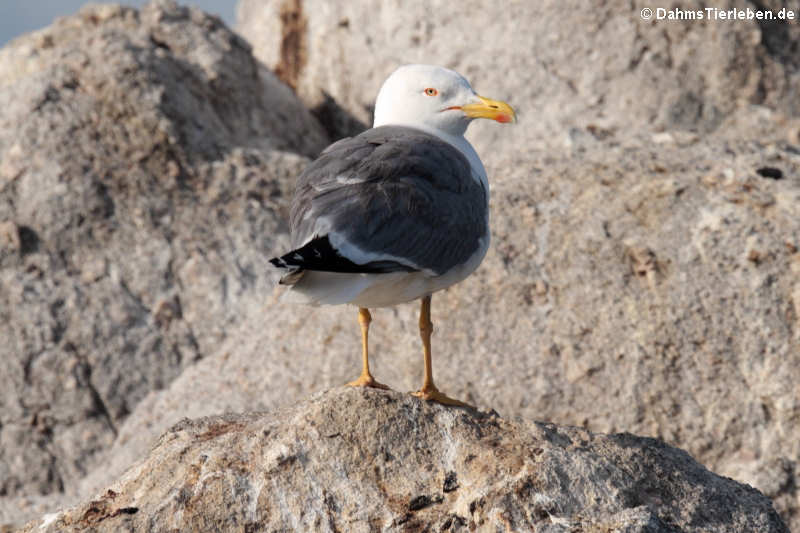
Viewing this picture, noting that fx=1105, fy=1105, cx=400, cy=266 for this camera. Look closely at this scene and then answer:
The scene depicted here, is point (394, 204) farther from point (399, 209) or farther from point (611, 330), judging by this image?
point (611, 330)

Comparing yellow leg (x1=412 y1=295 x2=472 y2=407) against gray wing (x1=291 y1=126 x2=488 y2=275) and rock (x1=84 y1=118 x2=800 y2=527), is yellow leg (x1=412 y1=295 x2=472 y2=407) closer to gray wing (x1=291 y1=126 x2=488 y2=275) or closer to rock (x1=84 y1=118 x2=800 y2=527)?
gray wing (x1=291 y1=126 x2=488 y2=275)

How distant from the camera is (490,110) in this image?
18.2ft

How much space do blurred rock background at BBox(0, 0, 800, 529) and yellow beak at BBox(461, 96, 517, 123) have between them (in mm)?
2001

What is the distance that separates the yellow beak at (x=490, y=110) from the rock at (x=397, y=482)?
153 centimetres

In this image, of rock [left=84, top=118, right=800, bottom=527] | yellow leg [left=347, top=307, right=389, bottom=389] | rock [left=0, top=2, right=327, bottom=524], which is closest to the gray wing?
yellow leg [left=347, top=307, right=389, bottom=389]

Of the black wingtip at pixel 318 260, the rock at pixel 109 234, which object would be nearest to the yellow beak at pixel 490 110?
the black wingtip at pixel 318 260

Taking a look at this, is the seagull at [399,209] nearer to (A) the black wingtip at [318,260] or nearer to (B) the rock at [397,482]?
(A) the black wingtip at [318,260]

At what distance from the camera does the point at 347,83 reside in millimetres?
12375

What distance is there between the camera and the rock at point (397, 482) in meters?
4.38

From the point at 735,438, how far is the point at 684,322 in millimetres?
788

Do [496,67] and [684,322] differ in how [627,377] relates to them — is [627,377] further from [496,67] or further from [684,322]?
[496,67]

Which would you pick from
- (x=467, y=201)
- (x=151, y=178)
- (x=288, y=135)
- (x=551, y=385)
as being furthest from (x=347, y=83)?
(x=467, y=201)

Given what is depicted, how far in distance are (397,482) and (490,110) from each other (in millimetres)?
2021

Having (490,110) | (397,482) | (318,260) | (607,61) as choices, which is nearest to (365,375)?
(397,482)
